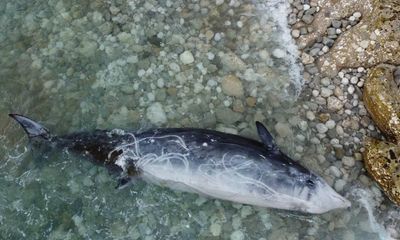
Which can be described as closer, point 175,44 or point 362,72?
point 362,72

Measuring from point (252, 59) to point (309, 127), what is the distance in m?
1.01

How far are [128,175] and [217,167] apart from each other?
923mm

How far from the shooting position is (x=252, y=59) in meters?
5.57

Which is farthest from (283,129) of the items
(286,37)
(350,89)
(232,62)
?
(286,37)

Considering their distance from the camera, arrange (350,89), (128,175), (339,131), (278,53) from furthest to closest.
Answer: (278,53) < (350,89) < (339,131) < (128,175)

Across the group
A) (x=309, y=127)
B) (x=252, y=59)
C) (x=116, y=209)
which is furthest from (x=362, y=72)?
(x=116, y=209)

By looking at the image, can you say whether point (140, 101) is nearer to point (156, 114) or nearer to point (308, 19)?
point (156, 114)

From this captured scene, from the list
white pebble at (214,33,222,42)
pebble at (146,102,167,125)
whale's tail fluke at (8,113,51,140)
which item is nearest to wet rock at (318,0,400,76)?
white pebble at (214,33,222,42)

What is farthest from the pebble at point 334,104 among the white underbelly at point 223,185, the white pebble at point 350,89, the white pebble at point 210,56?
the white pebble at point 210,56

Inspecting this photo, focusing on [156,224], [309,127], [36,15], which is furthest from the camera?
[36,15]

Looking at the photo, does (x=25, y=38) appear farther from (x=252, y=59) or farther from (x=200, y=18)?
(x=252, y=59)

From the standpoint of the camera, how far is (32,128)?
5.02 m

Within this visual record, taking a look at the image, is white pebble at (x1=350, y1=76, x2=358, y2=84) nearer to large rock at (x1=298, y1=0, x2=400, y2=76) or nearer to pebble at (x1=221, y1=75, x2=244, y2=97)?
large rock at (x1=298, y1=0, x2=400, y2=76)

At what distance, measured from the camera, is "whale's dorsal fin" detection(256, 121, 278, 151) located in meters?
4.71
